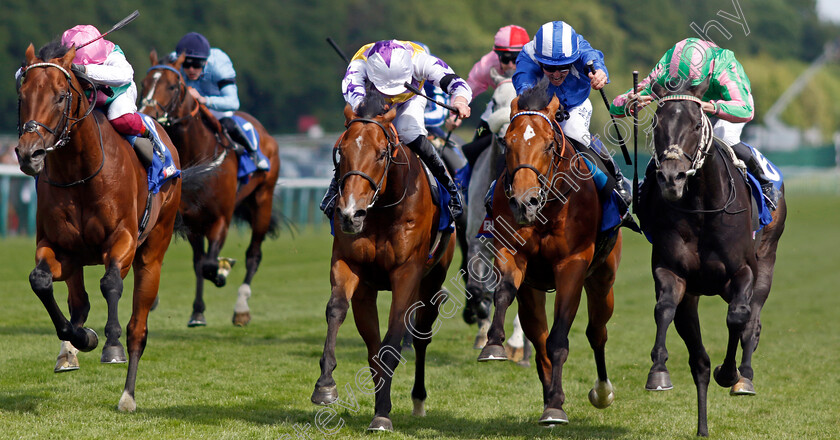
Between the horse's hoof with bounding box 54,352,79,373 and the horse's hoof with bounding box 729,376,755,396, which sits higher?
the horse's hoof with bounding box 729,376,755,396

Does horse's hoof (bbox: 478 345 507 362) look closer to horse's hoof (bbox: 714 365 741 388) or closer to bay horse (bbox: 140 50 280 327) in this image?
horse's hoof (bbox: 714 365 741 388)

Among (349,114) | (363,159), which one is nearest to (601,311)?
(363,159)

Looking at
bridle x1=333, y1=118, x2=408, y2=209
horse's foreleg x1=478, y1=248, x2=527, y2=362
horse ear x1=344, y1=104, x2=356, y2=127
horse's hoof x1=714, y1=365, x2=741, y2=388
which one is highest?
horse ear x1=344, y1=104, x2=356, y2=127

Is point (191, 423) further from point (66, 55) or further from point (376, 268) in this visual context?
point (66, 55)

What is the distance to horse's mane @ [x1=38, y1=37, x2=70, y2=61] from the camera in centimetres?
595

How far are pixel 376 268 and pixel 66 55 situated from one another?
2.16 metres

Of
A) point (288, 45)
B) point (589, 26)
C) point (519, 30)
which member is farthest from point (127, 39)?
point (519, 30)

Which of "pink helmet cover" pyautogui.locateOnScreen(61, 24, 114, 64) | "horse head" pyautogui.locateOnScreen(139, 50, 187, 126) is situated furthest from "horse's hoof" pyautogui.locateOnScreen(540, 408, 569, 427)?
"horse head" pyautogui.locateOnScreen(139, 50, 187, 126)

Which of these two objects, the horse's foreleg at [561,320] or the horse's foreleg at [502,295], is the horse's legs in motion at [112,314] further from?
the horse's foreleg at [561,320]

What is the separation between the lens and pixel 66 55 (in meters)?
5.99

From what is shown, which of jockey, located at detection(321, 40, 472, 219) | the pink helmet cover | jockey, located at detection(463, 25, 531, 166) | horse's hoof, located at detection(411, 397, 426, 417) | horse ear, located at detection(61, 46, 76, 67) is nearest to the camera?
horse ear, located at detection(61, 46, 76, 67)

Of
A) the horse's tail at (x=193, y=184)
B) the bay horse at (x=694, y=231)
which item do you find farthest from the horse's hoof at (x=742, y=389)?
the horse's tail at (x=193, y=184)

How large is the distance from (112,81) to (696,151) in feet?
11.3

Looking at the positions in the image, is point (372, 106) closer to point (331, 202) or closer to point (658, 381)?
point (331, 202)
